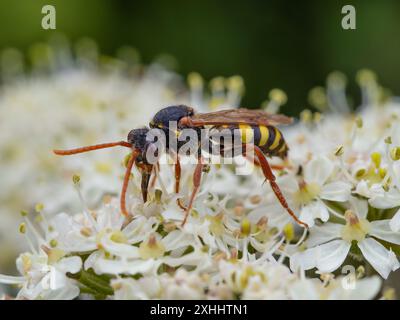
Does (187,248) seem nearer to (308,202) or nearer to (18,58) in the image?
(308,202)

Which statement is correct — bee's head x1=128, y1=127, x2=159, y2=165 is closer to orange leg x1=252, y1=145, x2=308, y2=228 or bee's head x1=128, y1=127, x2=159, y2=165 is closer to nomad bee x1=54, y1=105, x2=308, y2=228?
nomad bee x1=54, y1=105, x2=308, y2=228

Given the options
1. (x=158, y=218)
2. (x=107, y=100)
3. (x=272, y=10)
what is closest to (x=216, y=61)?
(x=272, y=10)

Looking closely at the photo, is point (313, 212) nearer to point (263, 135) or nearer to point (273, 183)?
point (273, 183)

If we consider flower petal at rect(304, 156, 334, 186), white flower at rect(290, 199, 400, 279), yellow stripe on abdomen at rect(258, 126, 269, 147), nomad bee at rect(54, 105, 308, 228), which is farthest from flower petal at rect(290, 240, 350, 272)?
yellow stripe on abdomen at rect(258, 126, 269, 147)

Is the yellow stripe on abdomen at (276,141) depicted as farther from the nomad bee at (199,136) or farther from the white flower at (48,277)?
the white flower at (48,277)

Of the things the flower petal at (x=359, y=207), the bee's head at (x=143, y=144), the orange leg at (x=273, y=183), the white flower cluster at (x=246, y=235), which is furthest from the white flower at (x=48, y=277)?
the flower petal at (x=359, y=207)

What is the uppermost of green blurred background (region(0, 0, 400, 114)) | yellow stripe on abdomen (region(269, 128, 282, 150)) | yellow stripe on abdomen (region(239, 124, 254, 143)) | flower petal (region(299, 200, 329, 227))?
green blurred background (region(0, 0, 400, 114))

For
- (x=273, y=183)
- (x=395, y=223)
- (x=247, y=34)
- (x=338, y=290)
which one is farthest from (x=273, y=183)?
(x=247, y=34)
